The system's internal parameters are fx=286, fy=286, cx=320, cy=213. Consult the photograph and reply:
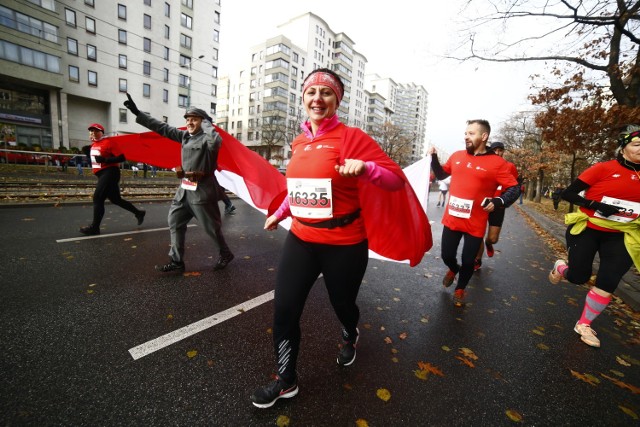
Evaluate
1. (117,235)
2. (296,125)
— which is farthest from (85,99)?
(117,235)

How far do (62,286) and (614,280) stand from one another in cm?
647

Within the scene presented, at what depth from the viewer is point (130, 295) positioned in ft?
11.7

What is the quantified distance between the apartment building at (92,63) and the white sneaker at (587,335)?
97.6 feet

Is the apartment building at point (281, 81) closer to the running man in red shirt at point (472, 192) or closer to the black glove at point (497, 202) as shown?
the running man in red shirt at point (472, 192)

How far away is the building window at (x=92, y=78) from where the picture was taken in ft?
108

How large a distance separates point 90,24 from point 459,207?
4537 centimetres

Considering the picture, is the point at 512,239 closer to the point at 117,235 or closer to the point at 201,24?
the point at 117,235

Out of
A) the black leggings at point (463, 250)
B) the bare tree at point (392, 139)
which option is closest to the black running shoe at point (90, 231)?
the black leggings at point (463, 250)

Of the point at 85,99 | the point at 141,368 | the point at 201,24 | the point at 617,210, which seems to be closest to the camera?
the point at 141,368

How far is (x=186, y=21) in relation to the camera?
40812 mm

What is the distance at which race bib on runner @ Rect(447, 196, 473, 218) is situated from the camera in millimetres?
3920

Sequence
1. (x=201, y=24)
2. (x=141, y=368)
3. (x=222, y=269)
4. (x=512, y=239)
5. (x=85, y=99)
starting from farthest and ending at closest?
(x=201, y=24) < (x=85, y=99) < (x=512, y=239) < (x=222, y=269) < (x=141, y=368)

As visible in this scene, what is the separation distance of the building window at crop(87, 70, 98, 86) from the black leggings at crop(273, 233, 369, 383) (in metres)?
43.5

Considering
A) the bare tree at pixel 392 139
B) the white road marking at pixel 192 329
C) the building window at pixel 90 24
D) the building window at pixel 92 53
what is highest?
the building window at pixel 90 24
